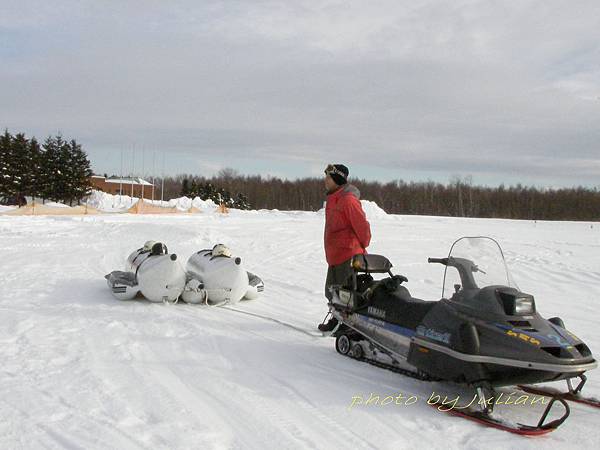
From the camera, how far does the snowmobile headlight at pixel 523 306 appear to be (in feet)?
12.9

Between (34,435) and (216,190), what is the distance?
68.3 meters

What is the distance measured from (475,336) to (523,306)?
45 centimetres

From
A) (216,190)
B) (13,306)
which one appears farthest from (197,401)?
(216,190)

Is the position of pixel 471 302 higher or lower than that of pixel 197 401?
higher

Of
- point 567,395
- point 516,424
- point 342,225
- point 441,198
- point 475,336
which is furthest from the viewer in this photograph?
point 441,198

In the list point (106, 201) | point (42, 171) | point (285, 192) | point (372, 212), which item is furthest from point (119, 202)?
point (285, 192)

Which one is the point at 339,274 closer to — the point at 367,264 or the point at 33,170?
the point at 367,264

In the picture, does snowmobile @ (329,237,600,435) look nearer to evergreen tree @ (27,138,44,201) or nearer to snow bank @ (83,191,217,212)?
snow bank @ (83,191,217,212)

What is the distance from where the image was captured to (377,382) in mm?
4551

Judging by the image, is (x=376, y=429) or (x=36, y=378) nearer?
(x=376, y=429)

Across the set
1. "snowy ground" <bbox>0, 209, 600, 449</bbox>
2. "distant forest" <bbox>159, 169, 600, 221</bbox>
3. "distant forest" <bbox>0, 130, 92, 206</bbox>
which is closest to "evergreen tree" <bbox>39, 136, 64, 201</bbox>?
"distant forest" <bbox>0, 130, 92, 206</bbox>

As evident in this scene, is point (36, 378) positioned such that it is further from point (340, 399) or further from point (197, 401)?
point (340, 399)

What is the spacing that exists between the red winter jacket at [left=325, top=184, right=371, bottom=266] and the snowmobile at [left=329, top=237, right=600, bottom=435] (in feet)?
2.62

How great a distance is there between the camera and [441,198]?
92.6m
